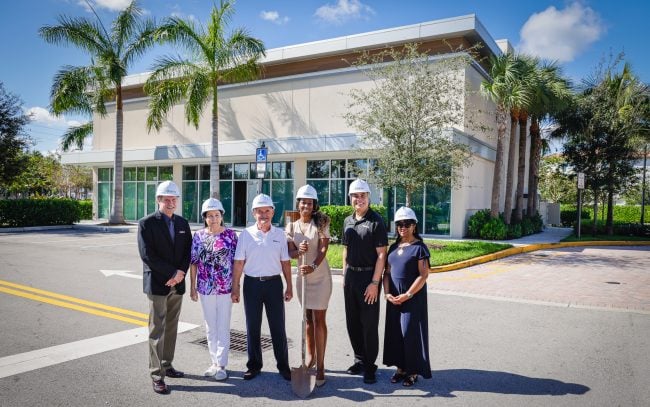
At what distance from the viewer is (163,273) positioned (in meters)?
4.03

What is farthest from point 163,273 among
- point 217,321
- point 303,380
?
point 303,380

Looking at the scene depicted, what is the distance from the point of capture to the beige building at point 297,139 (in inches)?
714

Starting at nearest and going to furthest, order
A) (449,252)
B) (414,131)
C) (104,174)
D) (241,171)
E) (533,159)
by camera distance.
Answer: (449,252), (414,131), (533,159), (241,171), (104,174)

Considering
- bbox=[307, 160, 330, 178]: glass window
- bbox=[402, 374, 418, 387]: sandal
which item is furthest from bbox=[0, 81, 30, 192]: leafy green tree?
bbox=[402, 374, 418, 387]: sandal

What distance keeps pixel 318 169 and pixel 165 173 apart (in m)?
10.6

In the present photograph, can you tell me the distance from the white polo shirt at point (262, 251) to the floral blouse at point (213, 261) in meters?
0.13

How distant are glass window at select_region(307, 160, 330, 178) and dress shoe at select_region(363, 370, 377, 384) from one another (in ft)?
54.7

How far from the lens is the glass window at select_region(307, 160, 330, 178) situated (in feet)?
67.9

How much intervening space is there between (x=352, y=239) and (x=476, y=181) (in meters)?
16.9

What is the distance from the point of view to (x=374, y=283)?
4.11 metres

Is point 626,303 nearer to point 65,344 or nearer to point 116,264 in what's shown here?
point 65,344

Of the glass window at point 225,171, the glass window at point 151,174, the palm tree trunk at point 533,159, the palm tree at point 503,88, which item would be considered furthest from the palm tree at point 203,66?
the palm tree trunk at point 533,159

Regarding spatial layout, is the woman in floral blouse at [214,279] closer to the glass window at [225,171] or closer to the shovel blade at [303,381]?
the shovel blade at [303,381]

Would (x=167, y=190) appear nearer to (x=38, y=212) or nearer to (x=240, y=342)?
(x=240, y=342)
